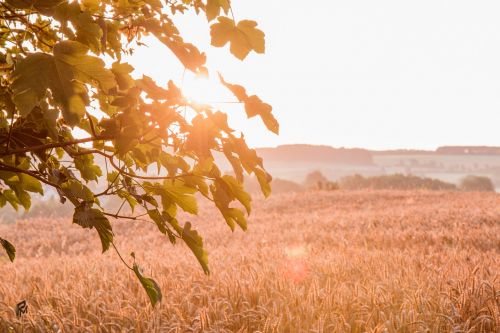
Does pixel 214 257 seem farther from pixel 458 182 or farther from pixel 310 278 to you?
pixel 458 182

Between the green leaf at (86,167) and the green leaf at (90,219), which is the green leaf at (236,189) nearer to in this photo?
the green leaf at (90,219)

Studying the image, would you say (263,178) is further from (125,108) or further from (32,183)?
(32,183)

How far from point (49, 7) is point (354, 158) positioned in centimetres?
8427

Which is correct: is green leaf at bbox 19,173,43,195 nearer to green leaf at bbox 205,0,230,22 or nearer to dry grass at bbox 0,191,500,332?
dry grass at bbox 0,191,500,332

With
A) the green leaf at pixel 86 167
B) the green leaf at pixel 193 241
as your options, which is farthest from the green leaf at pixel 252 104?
the green leaf at pixel 86 167

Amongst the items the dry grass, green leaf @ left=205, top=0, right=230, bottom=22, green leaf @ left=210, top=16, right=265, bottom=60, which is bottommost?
the dry grass

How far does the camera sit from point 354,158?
82688 millimetres

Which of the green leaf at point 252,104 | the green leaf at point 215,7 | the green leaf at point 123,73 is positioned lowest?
the green leaf at point 252,104

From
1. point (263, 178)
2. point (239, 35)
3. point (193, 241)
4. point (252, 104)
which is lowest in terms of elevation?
point (193, 241)

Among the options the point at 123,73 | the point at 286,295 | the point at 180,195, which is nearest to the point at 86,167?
the point at 180,195

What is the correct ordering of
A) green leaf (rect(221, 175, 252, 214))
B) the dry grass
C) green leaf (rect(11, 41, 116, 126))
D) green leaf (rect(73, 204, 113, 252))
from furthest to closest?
the dry grass
green leaf (rect(221, 175, 252, 214))
green leaf (rect(73, 204, 113, 252))
green leaf (rect(11, 41, 116, 126))

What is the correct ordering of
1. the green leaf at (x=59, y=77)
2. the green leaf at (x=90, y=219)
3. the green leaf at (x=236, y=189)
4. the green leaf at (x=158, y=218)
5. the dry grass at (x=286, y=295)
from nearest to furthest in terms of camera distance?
the green leaf at (x=59, y=77) < the green leaf at (x=90, y=219) < the green leaf at (x=236, y=189) < the green leaf at (x=158, y=218) < the dry grass at (x=286, y=295)

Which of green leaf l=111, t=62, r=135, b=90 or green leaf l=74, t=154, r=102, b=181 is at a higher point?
green leaf l=111, t=62, r=135, b=90

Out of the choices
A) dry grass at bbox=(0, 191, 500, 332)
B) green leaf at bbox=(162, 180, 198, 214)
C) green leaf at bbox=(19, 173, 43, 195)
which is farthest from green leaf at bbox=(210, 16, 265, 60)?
dry grass at bbox=(0, 191, 500, 332)
